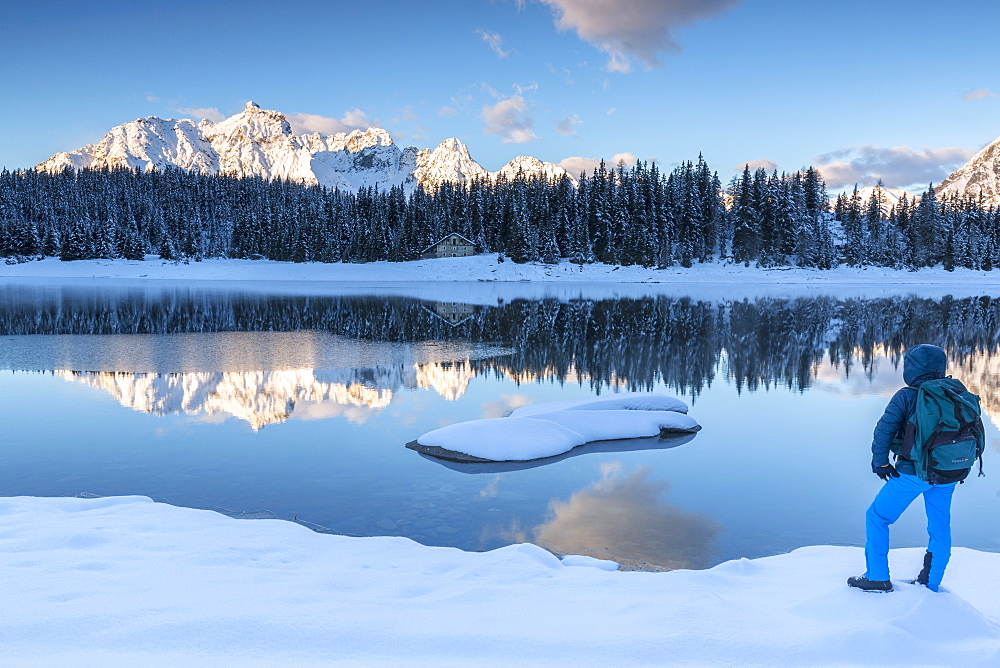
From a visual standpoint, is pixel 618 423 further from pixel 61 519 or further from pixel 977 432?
pixel 61 519

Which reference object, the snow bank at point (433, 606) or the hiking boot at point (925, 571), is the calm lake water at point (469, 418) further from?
the hiking boot at point (925, 571)

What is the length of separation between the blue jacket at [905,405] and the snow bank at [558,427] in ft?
21.1

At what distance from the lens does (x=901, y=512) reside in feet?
16.0

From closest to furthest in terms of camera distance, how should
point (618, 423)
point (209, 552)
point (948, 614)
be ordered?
point (948, 614) → point (209, 552) → point (618, 423)

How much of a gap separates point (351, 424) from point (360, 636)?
9.06 metres

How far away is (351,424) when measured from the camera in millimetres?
12766

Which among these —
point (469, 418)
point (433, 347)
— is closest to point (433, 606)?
point (469, 418)

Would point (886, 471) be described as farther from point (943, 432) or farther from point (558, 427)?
→ point (558, 427)

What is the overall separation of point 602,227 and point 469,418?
80.6 m

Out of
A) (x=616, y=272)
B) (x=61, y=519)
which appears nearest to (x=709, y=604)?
(x=61, y=519)

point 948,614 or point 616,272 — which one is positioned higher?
point 616,272

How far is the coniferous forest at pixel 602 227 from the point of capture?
289 ft

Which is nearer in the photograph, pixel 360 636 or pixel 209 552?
pixel 360 636

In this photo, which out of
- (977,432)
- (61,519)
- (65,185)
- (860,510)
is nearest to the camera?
(977,432)
